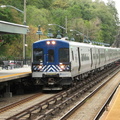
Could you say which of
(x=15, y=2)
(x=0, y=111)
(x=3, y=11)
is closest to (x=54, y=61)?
(x=0, y=111)

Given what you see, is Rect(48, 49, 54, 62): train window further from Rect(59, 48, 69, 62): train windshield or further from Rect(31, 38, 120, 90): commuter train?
Rect(59, 48, 69, 62): train windshield

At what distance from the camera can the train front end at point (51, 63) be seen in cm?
2120

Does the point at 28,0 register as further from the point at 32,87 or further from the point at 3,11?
the point at 32,87

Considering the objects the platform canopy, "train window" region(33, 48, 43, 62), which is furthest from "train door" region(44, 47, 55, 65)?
the platform canopy

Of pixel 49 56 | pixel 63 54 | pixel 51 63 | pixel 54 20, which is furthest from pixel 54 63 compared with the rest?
pixel 54 20

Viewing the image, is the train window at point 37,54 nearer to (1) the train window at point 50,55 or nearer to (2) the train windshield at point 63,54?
(1) the train window at point 50,55

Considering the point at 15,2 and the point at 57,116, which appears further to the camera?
the point at 15,2

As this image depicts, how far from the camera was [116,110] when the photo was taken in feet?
42.5

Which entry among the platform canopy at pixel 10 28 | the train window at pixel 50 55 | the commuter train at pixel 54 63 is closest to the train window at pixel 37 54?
the commuter train at pixel 54 63

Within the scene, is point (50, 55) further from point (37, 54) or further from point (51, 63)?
point (37, 54)

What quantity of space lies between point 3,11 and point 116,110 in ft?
150

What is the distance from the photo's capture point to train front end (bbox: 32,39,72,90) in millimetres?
21203

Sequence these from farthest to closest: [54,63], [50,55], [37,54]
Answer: [37,54]
[50,55]
[54,63]

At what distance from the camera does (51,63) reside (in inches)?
843
